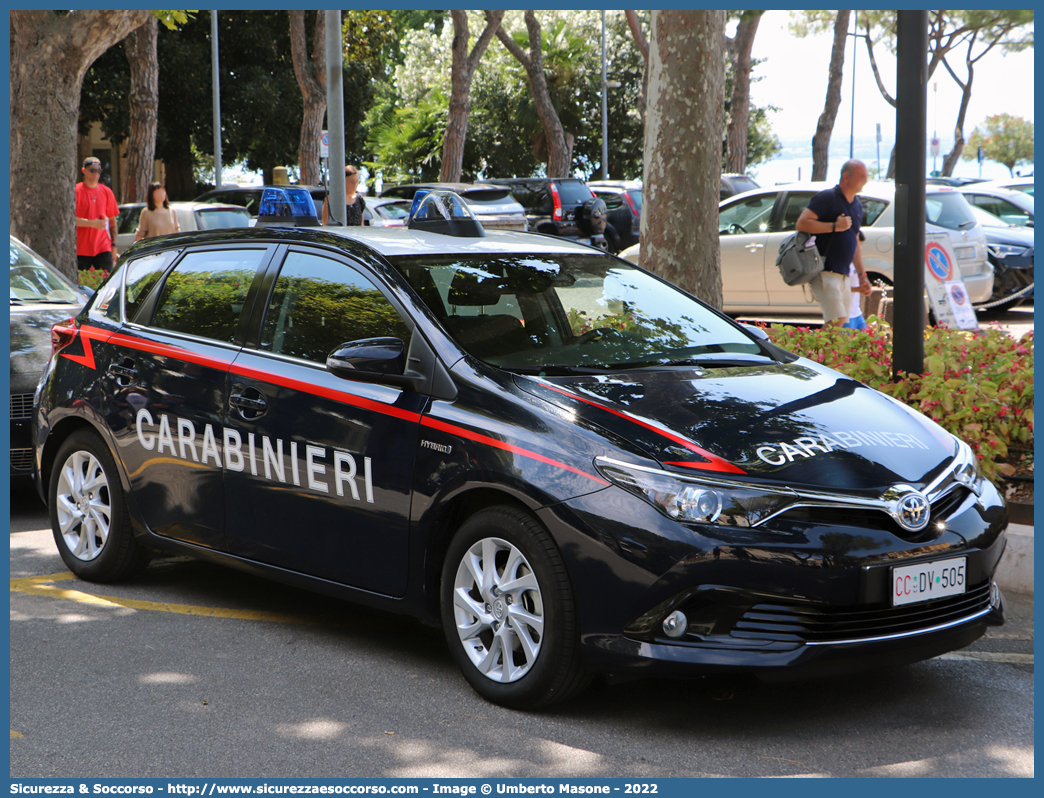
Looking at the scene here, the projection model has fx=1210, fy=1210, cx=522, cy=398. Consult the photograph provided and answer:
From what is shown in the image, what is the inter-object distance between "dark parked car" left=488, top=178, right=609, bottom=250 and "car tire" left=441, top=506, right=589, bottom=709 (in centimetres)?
2024

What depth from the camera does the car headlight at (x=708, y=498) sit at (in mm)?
3689

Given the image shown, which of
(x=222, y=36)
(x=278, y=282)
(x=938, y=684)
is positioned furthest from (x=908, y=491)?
(x=222, y=36)

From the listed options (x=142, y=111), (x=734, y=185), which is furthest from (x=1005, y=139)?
(x=142, y=111)

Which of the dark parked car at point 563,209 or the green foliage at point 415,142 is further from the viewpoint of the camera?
the green foliage at point 415,142

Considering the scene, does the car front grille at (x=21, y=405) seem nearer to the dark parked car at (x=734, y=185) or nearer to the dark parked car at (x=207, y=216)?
the dark parked car at (x=207, y=216)

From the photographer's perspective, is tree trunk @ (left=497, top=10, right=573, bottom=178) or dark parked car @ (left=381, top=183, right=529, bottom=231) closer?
dark parked car @ (left=381, top=183, right=529, bottom=231)

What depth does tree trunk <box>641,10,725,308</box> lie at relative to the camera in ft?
26.1

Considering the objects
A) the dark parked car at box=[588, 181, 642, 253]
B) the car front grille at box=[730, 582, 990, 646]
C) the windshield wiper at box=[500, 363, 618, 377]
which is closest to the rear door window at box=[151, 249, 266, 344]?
the windshield wiper at box=[500, 363, 618, 377]

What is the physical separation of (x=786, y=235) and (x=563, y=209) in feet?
34.9

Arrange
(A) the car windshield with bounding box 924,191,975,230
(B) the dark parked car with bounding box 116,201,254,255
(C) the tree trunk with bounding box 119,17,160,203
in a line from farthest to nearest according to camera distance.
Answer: (C) the tree trunk with bounding box 119,17,160,203, (B) the dark parked car with bounding box 116,201,254,255, (A) the car windshield with bounding box 924,191,975,230

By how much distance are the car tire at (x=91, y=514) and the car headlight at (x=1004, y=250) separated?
486 inches

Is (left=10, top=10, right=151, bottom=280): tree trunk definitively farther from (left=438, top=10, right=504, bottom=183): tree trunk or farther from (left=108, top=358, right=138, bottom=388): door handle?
(left=438, top=10, right=504, bottom=183): tree trunk

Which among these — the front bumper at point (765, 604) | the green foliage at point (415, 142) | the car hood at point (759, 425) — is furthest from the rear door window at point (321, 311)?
the green foliage at point (415, 142)
